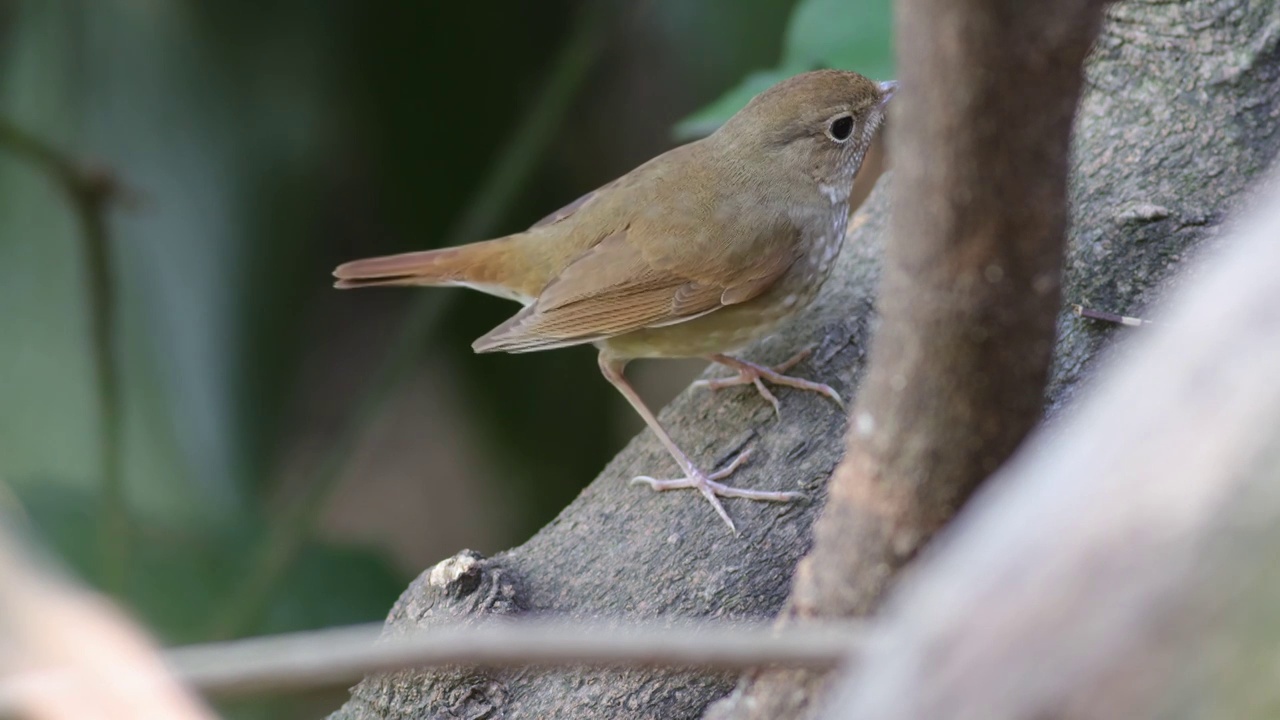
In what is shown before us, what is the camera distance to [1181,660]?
853mm

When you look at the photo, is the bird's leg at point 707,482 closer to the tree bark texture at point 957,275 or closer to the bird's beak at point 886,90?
the tree bark texture at point 957,275

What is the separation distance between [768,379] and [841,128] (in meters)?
0.91

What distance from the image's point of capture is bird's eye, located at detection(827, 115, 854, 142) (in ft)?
10.7

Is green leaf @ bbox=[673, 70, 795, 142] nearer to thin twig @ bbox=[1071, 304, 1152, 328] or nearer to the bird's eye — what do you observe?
the bird's eye

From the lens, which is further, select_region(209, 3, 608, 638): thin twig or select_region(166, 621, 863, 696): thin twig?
select_region(209, 3, 608, 638): thin twig

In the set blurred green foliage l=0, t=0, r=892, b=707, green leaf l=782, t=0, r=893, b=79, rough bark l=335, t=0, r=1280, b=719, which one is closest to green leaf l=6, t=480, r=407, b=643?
blurred green foliage l=0, t=0, r=892, b=707

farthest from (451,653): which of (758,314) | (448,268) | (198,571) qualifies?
(198,571)

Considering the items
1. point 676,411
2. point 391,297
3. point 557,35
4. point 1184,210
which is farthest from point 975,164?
point 391,297

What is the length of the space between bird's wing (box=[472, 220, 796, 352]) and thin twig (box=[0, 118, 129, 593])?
3.70 feet

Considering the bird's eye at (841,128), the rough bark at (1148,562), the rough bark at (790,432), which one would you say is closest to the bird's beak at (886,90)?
the bird's eye at (841,128)

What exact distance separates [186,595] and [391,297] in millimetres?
1777

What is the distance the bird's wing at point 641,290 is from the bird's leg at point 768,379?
215mm

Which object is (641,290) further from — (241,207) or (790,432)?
(241,207)

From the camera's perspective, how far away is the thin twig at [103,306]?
3227 mm
